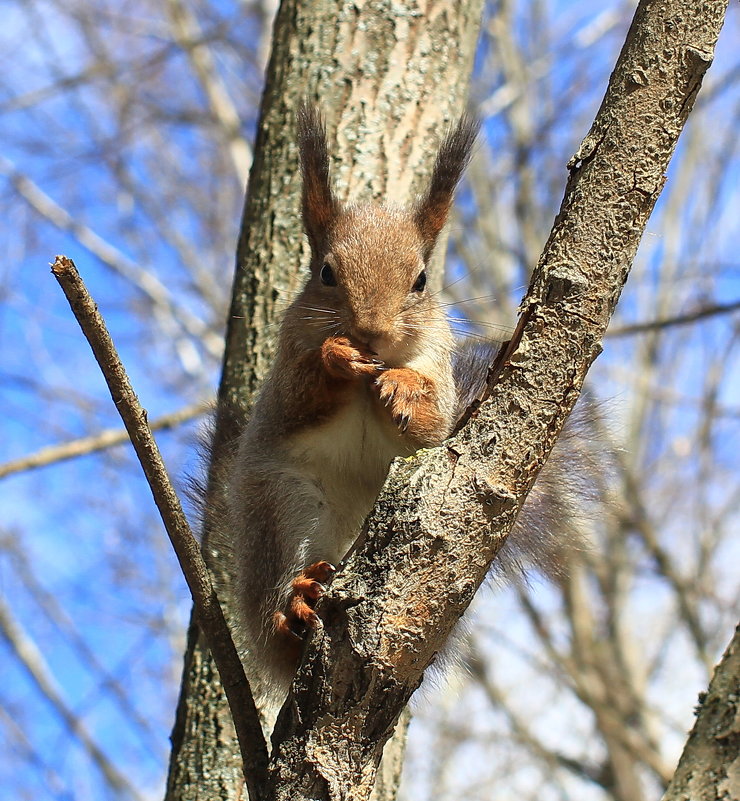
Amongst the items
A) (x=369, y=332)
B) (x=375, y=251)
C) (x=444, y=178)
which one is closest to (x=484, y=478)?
(x=369, y=332)

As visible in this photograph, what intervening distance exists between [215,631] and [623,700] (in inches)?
222

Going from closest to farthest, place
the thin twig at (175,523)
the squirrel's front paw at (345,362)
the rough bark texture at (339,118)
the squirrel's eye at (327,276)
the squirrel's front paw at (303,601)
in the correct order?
the thin twig at (175,523), the squirrel's front paw at (303,601), the squirrel's front paw at (345,362), the squirrel's eye at (327,276), the rough bark texture at (339,118)

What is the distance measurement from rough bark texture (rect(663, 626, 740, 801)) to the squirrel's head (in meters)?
1.21

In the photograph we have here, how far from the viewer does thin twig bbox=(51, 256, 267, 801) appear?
1.64 meters

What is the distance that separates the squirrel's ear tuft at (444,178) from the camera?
271 centimetres

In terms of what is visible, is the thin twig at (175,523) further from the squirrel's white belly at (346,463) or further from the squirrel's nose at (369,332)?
the squirrel's nose at (369,332)

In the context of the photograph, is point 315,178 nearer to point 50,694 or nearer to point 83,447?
point 83,447

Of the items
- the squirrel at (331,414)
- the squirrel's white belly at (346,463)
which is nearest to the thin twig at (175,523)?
the squirrel at (331,414)

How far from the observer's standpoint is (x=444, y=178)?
2.81 metres

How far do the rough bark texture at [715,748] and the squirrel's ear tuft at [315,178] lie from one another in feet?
5.69

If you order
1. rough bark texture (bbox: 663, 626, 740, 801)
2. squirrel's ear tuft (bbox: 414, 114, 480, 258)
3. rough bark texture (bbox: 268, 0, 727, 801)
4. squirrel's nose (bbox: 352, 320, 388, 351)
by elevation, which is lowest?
rough bark texture (bbox: 663, 626, 740, 801)

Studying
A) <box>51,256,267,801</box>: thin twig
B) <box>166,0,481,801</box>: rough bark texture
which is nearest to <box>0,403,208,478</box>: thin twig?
<box>166,0,481,801</box>: rough bark texture

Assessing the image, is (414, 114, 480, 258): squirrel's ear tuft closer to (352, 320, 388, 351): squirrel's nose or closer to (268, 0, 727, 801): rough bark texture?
(352, 320, 388, 351): squirrel's nose

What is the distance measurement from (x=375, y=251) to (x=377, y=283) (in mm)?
127
